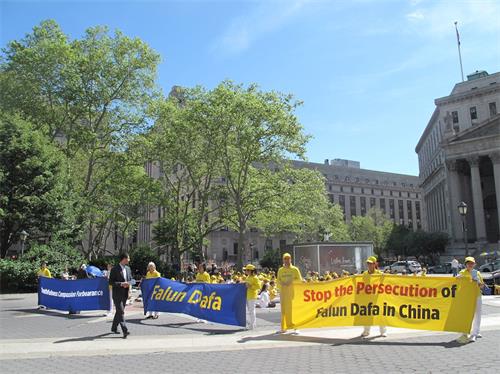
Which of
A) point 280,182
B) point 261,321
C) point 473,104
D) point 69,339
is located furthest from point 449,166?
point 69,339

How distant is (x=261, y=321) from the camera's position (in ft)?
47.6

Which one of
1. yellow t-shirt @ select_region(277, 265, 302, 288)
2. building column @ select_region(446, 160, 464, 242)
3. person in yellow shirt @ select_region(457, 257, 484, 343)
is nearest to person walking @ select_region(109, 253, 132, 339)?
yellow t-shirt @ select_region(277, 265, 302, 288)

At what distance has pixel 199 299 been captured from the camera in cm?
1337

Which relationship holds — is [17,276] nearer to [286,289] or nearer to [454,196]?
[286,289]

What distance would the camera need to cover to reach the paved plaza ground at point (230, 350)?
8.09 metres

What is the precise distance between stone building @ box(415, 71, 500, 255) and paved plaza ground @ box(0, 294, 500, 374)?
6293 cm

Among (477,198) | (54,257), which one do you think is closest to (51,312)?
(54,257)

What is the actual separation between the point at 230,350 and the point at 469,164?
2933 inches

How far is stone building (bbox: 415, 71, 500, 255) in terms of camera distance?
70875 millimetres

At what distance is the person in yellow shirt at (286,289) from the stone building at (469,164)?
2471 inches

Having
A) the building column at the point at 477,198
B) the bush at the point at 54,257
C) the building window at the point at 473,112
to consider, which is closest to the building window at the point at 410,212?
the building window at the point at 473,112

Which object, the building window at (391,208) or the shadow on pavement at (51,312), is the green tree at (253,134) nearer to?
the shadow on pavement at (51,312)

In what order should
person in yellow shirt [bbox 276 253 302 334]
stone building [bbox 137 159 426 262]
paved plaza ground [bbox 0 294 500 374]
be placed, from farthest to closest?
stone building [bbox 137 159 426 262]
person in yellow shirt [bbox 276 253 302 334]
paved plaza ground [bbox 0 294 500 374]

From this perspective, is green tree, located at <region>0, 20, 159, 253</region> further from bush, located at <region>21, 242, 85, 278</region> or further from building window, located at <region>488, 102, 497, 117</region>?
building window, located at <region>488, 102, 497, 117</region>
